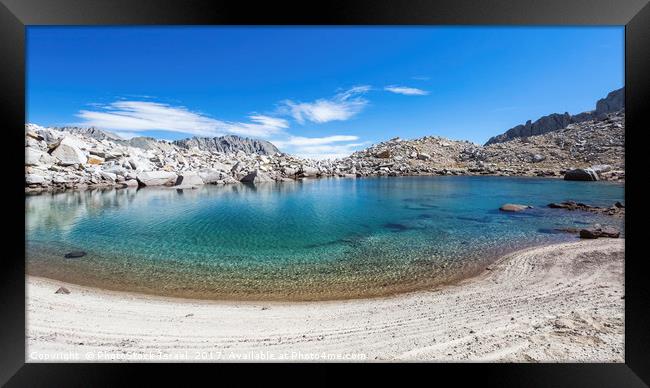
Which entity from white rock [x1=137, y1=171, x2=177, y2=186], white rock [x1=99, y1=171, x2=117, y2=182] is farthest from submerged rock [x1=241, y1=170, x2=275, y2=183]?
white rock [x1=99, y1=171, x2=117, y2=182]

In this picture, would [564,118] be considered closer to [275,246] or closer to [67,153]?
[275,246]

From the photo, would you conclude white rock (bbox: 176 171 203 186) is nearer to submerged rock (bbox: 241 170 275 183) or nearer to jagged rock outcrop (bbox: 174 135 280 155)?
submerged rock (bbox: 241 170 275 183)

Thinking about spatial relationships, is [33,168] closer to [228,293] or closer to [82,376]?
[228,293]

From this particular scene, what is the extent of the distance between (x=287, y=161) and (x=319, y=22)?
71938mm

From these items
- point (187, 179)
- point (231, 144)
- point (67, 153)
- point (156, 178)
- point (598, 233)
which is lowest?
point (598, 233)

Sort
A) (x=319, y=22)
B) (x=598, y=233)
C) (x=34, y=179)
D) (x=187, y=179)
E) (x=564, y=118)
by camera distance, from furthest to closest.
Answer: (x=564, y=118) → (x=187, y=179) → (x=34, y=179) → (x=598, y=233) → (x=319, y=22)

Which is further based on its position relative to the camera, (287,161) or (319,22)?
(287,161)

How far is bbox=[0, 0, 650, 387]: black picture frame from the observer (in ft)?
9.95

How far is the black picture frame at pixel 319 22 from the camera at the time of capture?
9.95 feet

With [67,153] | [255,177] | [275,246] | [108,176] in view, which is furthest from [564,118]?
[67,153]

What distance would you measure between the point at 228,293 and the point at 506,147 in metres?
101

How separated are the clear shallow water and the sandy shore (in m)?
1.01

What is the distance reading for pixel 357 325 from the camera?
212 inches

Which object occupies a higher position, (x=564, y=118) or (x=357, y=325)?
(x=564, y=118)
